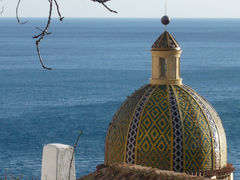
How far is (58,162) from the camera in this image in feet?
17.5

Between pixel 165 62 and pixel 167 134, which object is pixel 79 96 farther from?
pixel 167 134

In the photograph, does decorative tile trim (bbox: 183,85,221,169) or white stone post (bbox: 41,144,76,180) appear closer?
white stone post (bbox: 41,144,76,180)

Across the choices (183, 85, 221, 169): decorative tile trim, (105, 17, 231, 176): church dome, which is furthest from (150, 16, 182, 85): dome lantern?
(183, 85, 221, 169): decorative tile trim

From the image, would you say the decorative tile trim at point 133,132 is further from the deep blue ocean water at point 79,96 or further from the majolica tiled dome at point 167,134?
the deep blue ocean water at point 79,96

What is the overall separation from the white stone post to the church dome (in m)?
11.0

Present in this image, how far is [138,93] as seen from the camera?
17.5 m

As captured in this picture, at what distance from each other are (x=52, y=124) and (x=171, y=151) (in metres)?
49.0

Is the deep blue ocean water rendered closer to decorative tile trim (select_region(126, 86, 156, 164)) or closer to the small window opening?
the small window opening

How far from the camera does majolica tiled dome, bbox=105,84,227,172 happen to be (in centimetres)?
1645

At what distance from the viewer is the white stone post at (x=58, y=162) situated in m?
5.34

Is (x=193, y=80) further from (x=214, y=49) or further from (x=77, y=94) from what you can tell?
(x=214, y=49)

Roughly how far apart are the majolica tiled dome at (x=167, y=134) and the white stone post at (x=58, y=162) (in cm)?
1098

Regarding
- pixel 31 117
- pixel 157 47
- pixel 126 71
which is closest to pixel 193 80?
pixel 126 71

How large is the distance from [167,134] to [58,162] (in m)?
11.4
